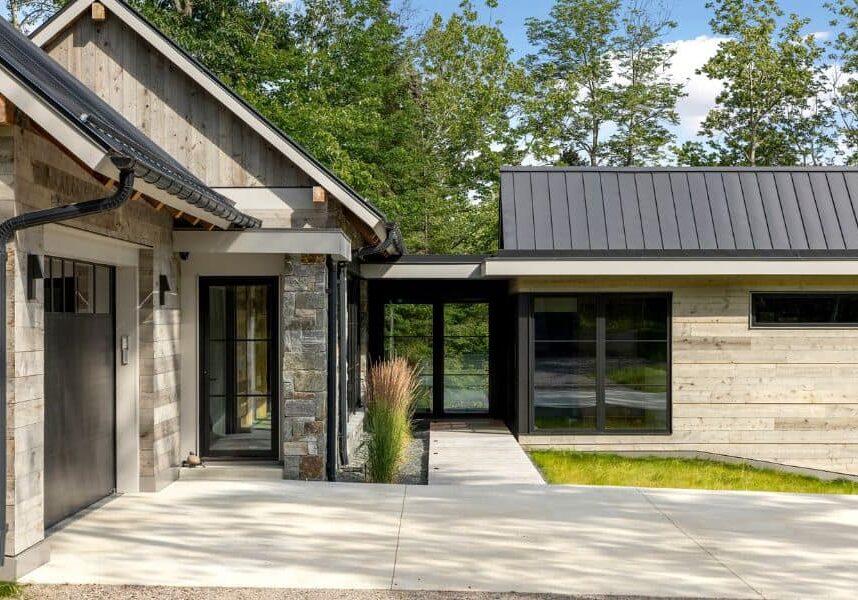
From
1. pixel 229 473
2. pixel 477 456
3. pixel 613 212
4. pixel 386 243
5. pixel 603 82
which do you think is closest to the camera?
pixel 229 473

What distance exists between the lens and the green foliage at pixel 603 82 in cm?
2873

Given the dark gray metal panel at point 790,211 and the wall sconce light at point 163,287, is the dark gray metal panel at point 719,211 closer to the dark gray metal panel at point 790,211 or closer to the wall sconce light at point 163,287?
the dark gray metal panel at point 790,211

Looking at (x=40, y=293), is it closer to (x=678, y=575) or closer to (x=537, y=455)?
(x=678, y=575)

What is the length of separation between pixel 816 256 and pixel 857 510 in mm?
4601

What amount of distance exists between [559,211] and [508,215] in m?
0.73

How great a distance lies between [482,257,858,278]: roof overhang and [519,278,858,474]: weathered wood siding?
562mm

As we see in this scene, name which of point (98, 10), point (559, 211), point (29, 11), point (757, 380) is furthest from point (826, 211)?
point (29, 11)

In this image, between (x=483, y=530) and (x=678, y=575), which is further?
(x=483, y=530)

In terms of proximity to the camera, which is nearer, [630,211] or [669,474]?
[669,474]

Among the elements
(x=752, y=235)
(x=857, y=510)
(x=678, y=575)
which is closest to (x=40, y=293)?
(x=678, y=575)

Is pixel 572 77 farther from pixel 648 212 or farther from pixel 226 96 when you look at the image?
pixel 226 96

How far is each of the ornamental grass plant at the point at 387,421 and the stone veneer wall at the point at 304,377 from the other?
2.36 feet

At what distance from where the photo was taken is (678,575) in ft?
18.8

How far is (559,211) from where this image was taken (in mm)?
12469
